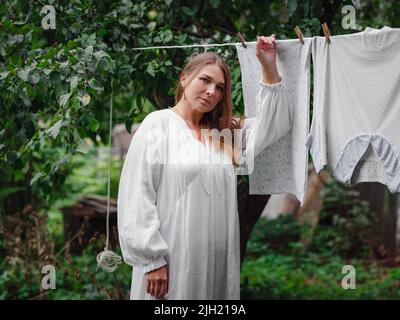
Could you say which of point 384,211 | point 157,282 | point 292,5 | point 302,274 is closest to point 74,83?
point 157,282

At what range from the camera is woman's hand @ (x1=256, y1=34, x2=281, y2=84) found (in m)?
3.13

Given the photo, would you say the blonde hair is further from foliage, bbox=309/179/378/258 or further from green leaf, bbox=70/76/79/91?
foliage, bbox=309/179/378/258

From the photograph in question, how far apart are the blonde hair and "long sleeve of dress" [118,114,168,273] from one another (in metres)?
0.30

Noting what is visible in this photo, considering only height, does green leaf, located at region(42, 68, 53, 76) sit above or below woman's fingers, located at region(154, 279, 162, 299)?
above

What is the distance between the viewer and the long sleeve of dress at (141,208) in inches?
109

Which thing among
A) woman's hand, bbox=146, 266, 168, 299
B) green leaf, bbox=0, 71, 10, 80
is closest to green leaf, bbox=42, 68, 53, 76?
green leaf, bbox=0, 71, 10, 80

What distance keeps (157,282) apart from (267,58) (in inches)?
46.8

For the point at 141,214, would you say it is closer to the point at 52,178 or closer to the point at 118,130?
the point at 52,178

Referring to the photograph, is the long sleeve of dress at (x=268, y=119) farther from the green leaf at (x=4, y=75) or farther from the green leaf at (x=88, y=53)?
the green leaf at (x=4, y=75)

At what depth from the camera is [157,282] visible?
2814 mm

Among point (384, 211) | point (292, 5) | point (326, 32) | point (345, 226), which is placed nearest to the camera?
point (326, 32)

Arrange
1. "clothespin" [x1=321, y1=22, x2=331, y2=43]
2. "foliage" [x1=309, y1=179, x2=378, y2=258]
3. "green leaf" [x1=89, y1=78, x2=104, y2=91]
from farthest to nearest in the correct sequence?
"foliage" [x1=309, y1=179, x2=378, y2=258]
"green leaf" [x1=89, y1=78, x2=104, y2=91]
"clothespin" [x1=321, y1=22, x2=331, y2=43]

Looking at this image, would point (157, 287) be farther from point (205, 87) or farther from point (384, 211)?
point (384, 211)
